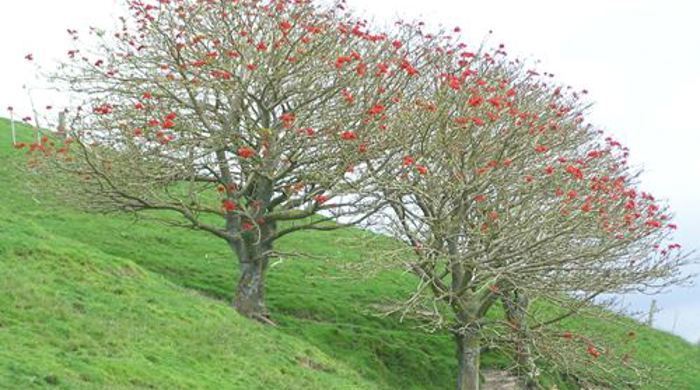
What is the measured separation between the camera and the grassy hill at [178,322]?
18734 mm

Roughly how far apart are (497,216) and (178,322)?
34.9 feet

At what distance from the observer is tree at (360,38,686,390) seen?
85.7 ft

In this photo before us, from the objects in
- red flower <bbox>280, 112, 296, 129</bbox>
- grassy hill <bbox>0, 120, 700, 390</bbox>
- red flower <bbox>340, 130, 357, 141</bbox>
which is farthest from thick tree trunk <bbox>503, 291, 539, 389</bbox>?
red flower <bbox>280, 112, 296, 129</bbox>

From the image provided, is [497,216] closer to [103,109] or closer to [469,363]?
[469,363]

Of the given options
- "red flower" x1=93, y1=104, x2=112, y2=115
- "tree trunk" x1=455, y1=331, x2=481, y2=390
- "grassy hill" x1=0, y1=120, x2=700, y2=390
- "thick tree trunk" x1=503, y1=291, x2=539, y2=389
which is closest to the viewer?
"grassy hill" x1=0, y1=120, x2=700, y2=390

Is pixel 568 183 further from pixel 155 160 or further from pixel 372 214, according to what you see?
pixel 155 160

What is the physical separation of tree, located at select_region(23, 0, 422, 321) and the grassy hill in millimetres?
2302

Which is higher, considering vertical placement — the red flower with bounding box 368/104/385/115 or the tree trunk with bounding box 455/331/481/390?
the red flower with bounding box 368/104/385/115

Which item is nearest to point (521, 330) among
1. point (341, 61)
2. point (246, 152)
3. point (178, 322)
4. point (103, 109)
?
point (341, 61)

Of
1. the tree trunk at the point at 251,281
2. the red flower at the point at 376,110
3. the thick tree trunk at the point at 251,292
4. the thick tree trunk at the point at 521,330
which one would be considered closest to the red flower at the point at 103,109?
the tree trunk at the point at 251,281

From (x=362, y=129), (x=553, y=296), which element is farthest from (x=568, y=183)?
(x=362, y=129)

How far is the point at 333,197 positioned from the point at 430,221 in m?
4.22

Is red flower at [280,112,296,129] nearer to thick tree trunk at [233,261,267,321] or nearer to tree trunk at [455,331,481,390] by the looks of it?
thick tree trunk at [233,261,267,321]

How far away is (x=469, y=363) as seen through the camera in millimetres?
30016
